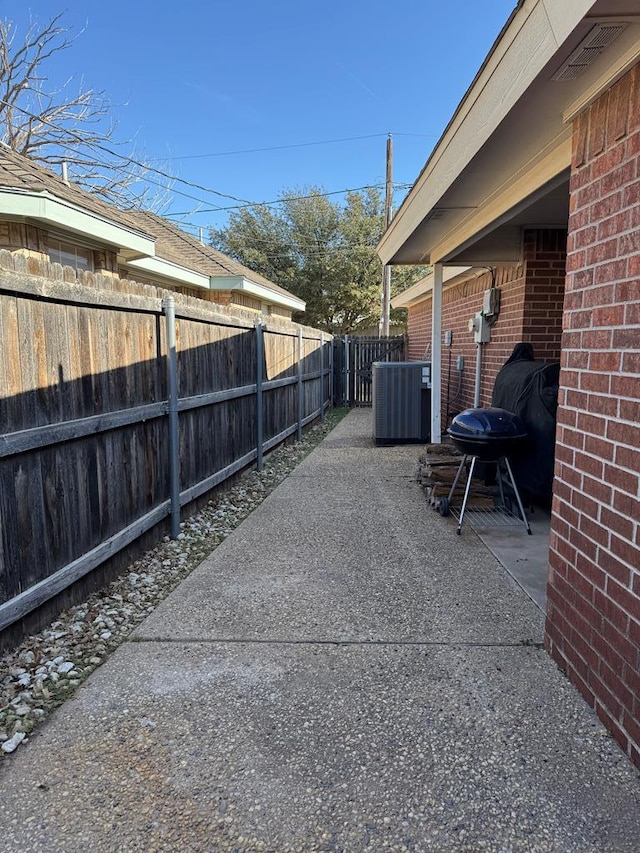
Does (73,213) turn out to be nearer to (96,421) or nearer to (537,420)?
(96,421)

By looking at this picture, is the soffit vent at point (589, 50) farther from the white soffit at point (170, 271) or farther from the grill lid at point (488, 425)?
the white soffit at point (170, 271)

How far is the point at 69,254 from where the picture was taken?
274 inches

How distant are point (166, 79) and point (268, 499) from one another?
63.0 ft

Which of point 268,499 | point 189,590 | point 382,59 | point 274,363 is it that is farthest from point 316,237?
point 189,590

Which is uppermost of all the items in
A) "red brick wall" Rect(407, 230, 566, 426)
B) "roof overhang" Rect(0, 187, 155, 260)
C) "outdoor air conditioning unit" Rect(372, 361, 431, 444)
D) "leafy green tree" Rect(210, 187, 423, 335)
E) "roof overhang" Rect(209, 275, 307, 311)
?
"leafy green tree" Rect(210, 187, 423, 335)

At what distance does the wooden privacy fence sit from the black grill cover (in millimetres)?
2935

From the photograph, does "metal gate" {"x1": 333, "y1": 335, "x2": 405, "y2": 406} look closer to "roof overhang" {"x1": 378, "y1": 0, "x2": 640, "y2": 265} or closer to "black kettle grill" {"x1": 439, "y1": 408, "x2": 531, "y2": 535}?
"roof overhang" {"x1": 378, "y1": 0, "x2": 640, "y2": 265}

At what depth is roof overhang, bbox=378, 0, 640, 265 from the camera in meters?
2.08

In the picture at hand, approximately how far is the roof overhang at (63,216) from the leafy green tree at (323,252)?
20.8 meters

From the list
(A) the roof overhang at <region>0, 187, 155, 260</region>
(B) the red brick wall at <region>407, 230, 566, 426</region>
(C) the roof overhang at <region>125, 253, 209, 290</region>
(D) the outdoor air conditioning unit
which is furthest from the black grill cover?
(C) the roof overhang at <region>125, 253, 209, 290</region>

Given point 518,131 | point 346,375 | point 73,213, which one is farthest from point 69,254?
point 346,375

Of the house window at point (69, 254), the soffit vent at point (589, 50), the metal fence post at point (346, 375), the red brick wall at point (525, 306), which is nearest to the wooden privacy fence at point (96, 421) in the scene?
the house window at point (69, 254)

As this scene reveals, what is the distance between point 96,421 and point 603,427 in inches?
111

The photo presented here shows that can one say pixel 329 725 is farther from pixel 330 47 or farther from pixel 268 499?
pixel 330 47
